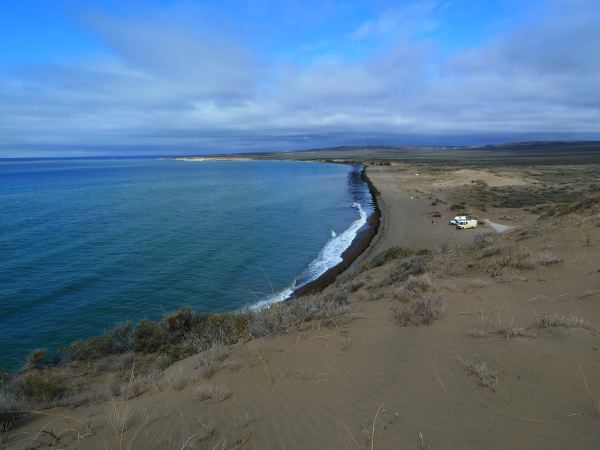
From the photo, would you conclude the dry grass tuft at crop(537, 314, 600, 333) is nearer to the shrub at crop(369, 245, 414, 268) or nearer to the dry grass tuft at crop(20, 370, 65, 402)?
the dry grass tuft at crop(20, 370, 65, 402)

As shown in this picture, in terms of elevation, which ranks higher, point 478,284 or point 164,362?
point 478,284

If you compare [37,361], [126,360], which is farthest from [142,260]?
[126,360]

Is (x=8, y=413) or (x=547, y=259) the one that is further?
(x=547, y=259)

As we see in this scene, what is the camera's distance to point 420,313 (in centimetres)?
658

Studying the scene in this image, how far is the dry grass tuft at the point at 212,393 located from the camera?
4668 mm

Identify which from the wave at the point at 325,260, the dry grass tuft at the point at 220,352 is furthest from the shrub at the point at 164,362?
the wave at the point at 325,260

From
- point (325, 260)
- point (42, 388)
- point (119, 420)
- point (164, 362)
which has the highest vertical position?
point (119, 420)

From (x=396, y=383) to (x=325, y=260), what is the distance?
2025 centimetres

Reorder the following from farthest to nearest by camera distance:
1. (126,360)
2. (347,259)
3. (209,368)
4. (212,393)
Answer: (347,259)
(126,360)
(209,368)
(212,393)

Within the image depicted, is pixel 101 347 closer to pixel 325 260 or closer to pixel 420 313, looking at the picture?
pixel 420 313

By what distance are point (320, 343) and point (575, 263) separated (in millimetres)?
7615

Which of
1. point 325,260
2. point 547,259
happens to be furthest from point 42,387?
point 325,260

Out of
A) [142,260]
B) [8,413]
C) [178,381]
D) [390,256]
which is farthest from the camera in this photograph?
[142,260]

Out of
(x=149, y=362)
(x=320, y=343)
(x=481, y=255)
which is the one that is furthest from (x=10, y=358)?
(x=481, y=255)
